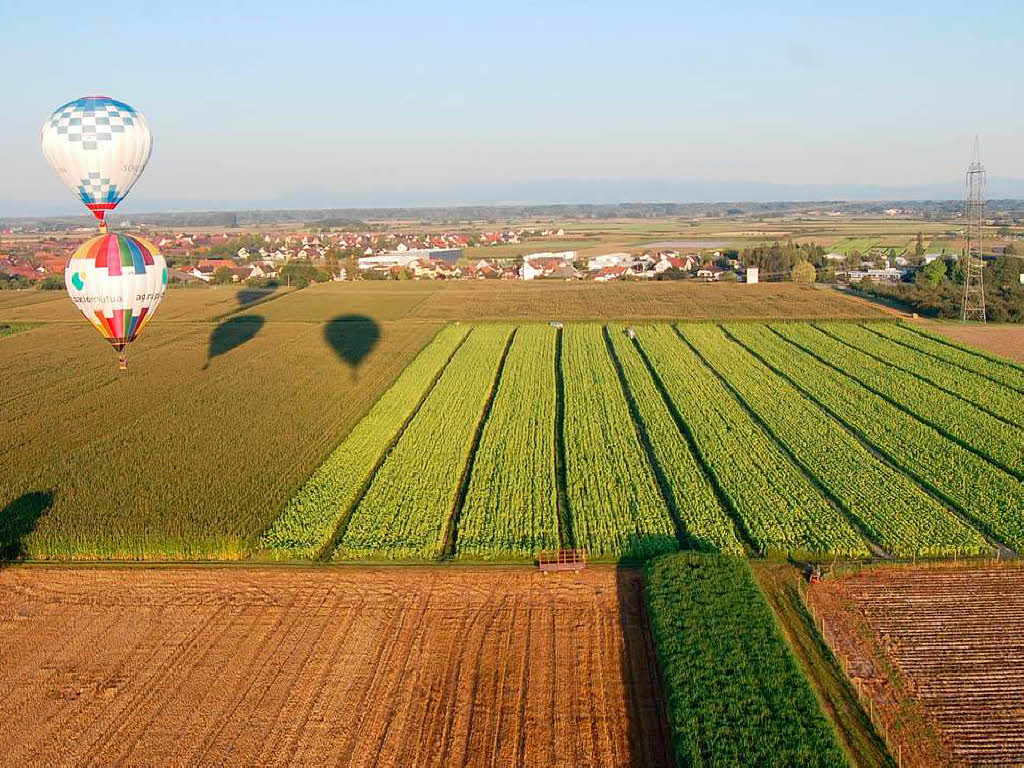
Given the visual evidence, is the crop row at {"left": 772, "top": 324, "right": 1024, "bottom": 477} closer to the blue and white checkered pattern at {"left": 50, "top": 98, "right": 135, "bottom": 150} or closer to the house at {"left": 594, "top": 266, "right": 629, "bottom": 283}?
the blue and white checkered pattern at {"left": 50, "top": 98, "right": 135, "bottom": 150}

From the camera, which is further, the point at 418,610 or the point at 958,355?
the point at 958,355

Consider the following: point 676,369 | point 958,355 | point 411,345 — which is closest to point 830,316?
point 958,355

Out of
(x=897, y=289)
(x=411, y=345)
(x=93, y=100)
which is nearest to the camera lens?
(x=93, y=100)

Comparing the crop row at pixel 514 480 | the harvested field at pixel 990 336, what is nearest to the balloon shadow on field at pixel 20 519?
the crop row at pixel 514 480

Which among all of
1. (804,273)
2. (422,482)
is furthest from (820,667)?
(804,273)

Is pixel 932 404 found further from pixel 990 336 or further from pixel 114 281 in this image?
pixel 114 281

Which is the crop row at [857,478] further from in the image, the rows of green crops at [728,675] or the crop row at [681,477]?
the rows of green crops at [728,675]

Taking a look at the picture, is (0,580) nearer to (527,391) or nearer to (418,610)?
(418,610)

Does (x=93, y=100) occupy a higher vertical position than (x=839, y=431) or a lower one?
higher
